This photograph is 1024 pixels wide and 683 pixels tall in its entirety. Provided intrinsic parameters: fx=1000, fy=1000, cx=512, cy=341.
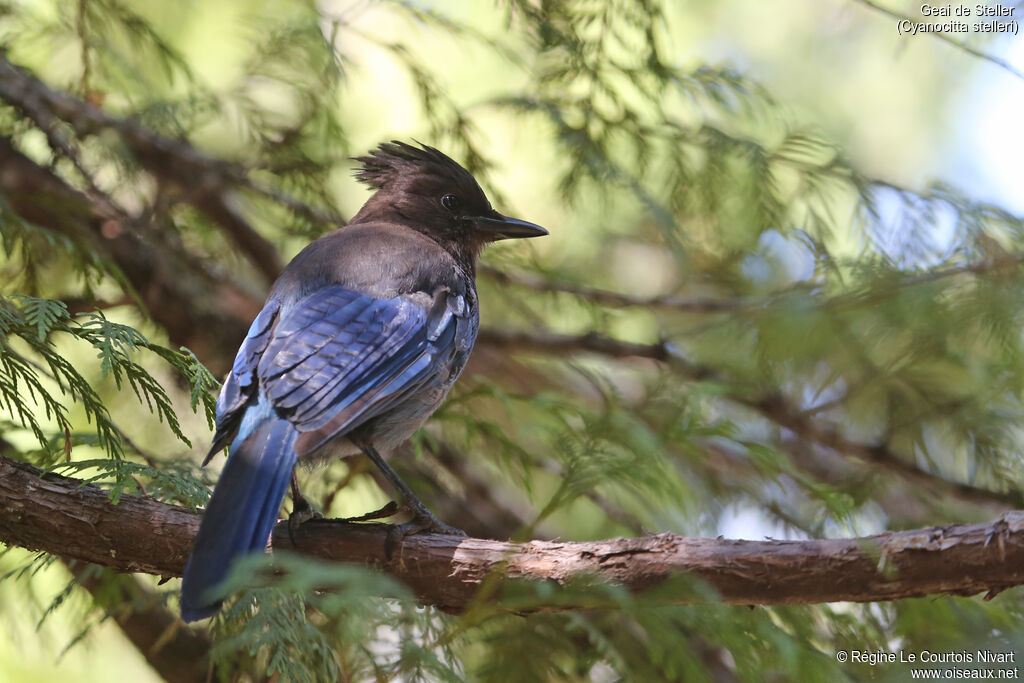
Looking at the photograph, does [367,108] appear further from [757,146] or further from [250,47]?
[757,146]

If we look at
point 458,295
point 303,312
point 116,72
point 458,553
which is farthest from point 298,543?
point 116,72

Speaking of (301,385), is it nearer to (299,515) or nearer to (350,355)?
(350,355)

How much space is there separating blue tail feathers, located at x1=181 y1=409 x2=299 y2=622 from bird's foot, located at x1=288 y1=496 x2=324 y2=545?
12.5 inches

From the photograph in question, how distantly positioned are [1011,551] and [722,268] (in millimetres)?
2503

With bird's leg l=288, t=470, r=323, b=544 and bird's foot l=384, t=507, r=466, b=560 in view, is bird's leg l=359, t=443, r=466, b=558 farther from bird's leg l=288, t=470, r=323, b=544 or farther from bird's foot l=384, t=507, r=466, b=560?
bird's leg l=288, t=470, r=323, b=544

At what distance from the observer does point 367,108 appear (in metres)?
5.61

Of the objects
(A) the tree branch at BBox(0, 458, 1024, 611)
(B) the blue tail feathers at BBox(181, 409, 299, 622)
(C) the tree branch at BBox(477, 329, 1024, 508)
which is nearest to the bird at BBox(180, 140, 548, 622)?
(B) the blue tail feathers at BBox(181, 409, 299, 622)

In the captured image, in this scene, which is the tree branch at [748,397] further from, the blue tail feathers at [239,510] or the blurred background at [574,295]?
the blue tail feathers at [239,510]

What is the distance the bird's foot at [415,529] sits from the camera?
2654mm

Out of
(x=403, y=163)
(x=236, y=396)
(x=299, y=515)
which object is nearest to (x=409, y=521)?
(x=299, y=515)

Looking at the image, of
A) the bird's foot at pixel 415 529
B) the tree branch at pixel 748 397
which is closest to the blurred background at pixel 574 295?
the tree branch at pixel 748 397

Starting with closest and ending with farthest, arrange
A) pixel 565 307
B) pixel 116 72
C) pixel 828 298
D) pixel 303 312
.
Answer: pixel 303 312 → pixel 828 298 → pixel 116 72 → pixel 565 307

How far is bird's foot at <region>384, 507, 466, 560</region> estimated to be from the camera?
265 cm

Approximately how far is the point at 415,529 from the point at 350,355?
0.55 m
